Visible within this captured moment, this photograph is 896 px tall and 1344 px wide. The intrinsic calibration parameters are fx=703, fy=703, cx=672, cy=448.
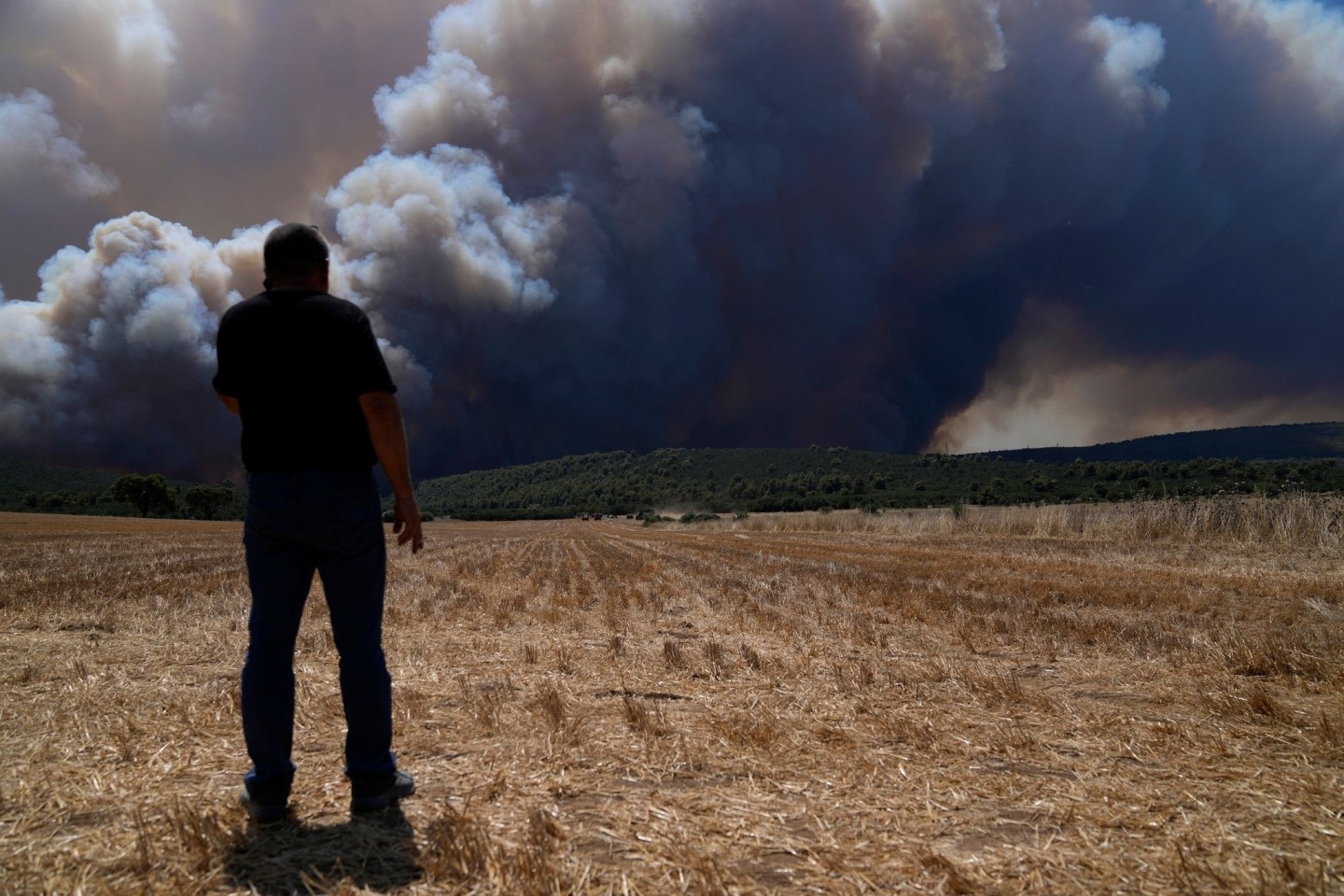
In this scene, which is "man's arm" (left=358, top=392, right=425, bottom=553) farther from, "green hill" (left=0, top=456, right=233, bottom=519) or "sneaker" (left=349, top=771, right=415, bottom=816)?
"green hill" (left=0, top=456, right=233, bottom=519)

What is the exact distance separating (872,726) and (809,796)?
4.14 feet

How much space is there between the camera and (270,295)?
121 inches

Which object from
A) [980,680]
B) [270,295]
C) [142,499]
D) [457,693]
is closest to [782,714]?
[980,680]

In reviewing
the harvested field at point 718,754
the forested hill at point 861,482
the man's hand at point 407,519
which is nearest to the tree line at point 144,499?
the forested hill at point 861,482

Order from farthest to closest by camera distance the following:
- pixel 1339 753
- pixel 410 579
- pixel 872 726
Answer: pixel 410 579 < pixel 872 726 < pixel 1339 753

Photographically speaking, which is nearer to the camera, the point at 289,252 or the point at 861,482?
the point at 289,252

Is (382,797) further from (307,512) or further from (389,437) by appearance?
(389,437)

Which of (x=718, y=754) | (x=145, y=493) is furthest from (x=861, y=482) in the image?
(x=718, y=754)

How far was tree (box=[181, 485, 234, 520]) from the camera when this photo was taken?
4183 inches

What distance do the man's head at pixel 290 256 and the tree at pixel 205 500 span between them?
123 metres

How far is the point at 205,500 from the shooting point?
352ft

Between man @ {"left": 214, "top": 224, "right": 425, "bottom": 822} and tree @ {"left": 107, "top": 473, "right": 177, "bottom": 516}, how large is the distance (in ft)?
403

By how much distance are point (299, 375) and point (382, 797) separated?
185cm

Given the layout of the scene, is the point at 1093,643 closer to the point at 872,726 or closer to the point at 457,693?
the point at 872,726
